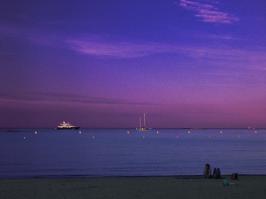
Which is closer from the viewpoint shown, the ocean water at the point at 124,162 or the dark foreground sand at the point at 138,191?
the dark foreground sand at the point at 138,191

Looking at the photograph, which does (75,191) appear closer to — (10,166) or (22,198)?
(22,198)

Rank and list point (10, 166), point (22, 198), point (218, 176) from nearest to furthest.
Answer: point (22, 198)
point (218, 176)
point (10, 166)

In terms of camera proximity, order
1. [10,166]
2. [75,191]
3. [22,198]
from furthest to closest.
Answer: [10,166] → [75,191] → [22,198]

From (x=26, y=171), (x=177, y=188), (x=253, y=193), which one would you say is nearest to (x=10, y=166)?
(x=26, y=171)

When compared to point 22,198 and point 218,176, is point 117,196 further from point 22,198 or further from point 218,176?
point 218,176

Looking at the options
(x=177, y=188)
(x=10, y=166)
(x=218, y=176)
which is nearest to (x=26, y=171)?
(x=10, y=166)

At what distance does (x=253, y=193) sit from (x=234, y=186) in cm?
286

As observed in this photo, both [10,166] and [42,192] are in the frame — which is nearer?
[42,192]

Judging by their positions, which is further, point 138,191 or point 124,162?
point 124,162

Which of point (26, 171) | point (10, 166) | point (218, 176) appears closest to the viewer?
point (218, 176)

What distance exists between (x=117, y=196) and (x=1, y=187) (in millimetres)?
6452

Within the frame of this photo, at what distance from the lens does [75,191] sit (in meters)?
21.3

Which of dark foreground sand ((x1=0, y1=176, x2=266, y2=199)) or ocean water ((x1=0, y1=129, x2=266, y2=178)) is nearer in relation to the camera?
dark foreground sand ((x1=0, y1=176, x2=266, y2=199))

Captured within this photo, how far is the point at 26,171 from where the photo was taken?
149 ft
